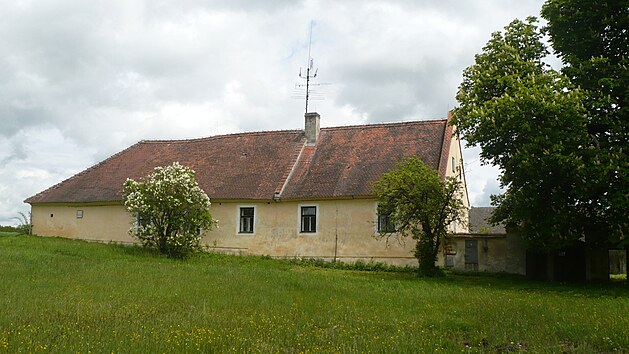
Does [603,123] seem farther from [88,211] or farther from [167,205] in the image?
[88,211]

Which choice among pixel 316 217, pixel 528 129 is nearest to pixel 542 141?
pixel 528 129

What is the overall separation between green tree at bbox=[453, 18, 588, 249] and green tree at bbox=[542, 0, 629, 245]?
0.59m

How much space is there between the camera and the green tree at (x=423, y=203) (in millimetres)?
20688

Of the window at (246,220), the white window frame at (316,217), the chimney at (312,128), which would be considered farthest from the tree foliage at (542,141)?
the window at (246,220)

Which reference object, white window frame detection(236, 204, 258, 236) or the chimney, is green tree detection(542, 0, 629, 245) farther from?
white window frame detection(236, 204, 258, 236)

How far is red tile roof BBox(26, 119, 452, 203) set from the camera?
27.0 m

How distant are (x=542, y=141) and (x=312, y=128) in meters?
14.9

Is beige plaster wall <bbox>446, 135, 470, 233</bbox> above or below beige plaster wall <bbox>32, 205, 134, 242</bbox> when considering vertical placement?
above

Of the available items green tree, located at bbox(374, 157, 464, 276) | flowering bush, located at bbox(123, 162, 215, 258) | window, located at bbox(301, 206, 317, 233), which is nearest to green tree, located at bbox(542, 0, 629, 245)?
green tree, located at bbox(374, 157, 464, 276)

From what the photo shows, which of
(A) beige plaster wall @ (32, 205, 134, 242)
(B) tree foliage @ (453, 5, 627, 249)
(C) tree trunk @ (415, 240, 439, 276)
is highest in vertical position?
(B) tree foliage @ (453, 5, 627, 249)

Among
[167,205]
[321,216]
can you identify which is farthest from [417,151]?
[167,205]

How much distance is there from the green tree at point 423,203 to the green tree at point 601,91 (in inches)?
173

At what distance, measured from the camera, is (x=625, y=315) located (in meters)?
11.5

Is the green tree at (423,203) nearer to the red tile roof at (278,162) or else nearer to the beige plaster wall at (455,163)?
the red tile roof at (278,162)
